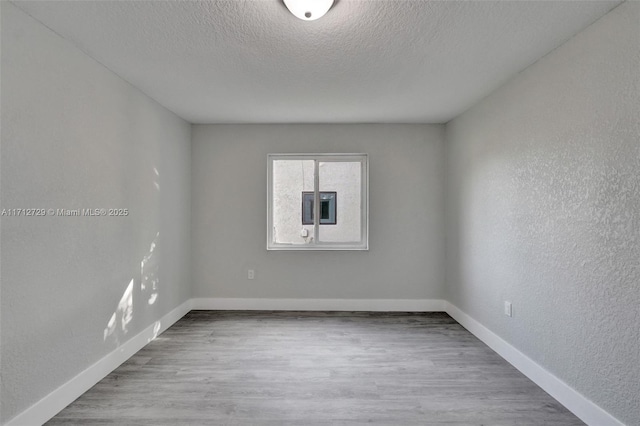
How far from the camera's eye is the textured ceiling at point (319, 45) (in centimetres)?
187

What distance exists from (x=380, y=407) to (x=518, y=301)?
1.44 m

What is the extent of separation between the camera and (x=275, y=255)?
4.38 meters

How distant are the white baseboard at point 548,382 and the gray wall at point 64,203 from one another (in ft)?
10.7

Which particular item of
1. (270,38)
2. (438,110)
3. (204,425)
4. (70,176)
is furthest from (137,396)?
(438,110)

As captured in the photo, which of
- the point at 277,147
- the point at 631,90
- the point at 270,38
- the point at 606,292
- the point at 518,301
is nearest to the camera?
the point at 631,90

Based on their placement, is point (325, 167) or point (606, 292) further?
point (325, 167)

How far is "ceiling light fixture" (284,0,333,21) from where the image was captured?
5.73ft

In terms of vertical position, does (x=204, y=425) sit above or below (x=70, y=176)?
below

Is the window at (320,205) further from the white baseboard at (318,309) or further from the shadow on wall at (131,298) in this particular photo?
the shadow on wall at (131,298)

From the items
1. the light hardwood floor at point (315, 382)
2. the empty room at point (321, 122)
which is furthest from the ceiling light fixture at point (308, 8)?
the light hardwood floor at point (315, 382)

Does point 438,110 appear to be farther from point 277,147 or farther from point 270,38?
point 270,38

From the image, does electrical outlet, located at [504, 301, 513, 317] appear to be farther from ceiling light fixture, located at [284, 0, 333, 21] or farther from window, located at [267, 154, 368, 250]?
ceiling light fixture, located at [284, 0, 333, 21]

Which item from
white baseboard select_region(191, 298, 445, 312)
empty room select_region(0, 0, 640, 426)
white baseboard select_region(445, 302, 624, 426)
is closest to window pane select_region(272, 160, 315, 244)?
empty room select_region(0, 0, 640, 426)

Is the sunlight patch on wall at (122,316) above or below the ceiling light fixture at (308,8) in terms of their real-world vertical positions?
below
